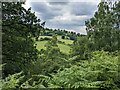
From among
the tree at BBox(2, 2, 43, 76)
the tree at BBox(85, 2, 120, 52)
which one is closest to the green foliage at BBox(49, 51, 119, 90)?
the tree at BBox(2, 2, 43, 76)

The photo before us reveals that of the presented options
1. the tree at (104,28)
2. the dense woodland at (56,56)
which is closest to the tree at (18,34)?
the dense woodland at (56,56)

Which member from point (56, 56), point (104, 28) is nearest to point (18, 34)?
point (56, 56)

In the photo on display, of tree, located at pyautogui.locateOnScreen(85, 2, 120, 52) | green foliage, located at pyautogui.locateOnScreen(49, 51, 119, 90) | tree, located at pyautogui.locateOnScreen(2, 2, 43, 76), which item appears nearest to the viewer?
green foliage, located at pyautogui.locateOnScreen(49, 51, 119, 90)

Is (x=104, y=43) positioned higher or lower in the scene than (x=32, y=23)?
lower

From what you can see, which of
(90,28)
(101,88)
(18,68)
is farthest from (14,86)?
(90,28)

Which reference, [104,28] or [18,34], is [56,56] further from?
[104,28]

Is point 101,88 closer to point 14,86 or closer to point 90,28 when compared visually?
point 14,86

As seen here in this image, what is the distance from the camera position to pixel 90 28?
2284cm

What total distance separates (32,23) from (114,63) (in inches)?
386

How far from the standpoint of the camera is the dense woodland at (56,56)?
3191mm

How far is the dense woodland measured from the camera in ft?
10.5

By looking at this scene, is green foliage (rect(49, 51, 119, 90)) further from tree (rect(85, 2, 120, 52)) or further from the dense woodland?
tree (rect(85, 2, 120, 52))

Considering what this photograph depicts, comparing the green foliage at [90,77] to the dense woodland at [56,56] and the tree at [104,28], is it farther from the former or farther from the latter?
the tree at [104,28]

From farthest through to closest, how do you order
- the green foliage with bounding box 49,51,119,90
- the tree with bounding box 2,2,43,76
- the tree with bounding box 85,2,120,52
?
the tree with bounding box 85,2,120,52 → the tree with bounding box 2,2,43,76 → the green foliage with bounding box 49,51,119,90
